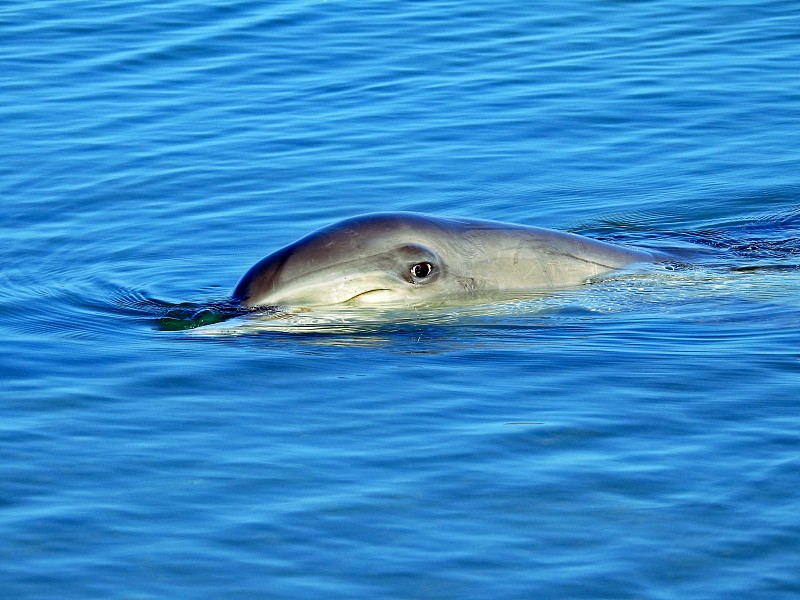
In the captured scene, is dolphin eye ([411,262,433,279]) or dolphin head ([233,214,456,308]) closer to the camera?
dolphin head ([233,214,456,308])

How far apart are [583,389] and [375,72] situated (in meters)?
12.6

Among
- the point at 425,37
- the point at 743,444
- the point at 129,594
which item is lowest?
the point at 129,594

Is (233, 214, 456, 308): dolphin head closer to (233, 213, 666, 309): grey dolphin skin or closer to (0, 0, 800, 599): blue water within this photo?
(233, 213, 666, 309): grey dolphin skin

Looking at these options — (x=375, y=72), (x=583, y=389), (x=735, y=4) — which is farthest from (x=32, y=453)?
(x=735, y=4)

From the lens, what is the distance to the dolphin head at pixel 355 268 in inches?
440

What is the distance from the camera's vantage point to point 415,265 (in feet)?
37.7

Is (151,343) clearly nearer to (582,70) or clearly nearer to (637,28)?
(582,70)

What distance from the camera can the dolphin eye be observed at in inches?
453

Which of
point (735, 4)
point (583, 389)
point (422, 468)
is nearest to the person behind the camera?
point (422, 468)

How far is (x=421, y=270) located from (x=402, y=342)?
806 mm

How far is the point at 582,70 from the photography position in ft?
70.8

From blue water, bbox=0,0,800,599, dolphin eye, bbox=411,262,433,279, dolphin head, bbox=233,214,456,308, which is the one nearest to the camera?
blue water, bbox=0,0,800,599

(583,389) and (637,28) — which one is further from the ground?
(637,28)

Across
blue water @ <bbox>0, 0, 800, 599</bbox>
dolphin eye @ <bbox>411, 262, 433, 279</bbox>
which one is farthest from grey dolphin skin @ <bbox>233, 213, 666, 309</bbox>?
blue water @ <bbox>0, 0, 800, 599</bbox>
